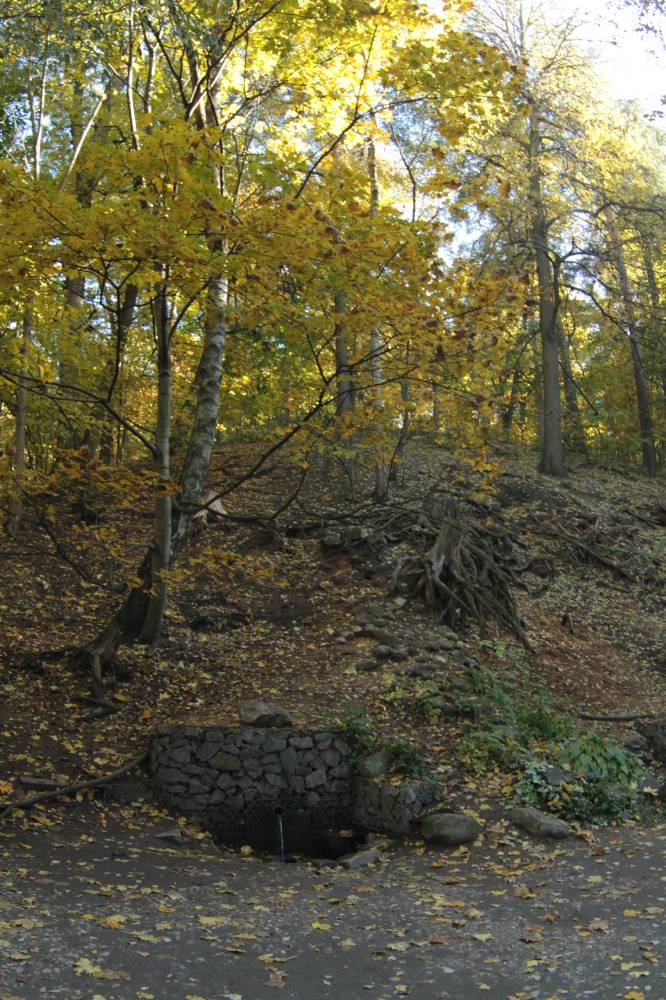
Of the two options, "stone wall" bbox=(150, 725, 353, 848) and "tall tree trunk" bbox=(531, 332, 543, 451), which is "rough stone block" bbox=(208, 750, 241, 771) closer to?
"stone wall" bbox=(150, 725, 353, 848)

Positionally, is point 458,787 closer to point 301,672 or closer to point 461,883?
point 461,883

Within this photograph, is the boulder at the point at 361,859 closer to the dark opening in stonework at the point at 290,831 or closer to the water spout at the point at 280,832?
the dark opening in stonework at the point at 290,831

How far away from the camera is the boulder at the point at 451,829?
614 centimetres

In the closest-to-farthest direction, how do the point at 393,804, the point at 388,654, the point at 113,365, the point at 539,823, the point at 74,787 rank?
the point at 539,823 < the point at 74,787 < the point at 393,804 < the point at 388,654 < the point at 113,365

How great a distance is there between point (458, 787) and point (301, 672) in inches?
89.4

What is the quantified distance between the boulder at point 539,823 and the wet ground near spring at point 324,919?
11 cm

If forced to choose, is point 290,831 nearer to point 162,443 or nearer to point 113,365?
point 162,443

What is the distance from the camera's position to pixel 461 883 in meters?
5.38

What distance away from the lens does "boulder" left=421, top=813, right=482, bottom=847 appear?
6.14 meters

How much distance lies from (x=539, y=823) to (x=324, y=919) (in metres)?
2.21

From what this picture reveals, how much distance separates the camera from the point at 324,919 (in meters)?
4.70

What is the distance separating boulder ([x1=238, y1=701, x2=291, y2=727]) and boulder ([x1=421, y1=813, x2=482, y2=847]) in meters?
1.64

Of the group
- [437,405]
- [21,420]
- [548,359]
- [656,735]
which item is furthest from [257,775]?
[548,359]

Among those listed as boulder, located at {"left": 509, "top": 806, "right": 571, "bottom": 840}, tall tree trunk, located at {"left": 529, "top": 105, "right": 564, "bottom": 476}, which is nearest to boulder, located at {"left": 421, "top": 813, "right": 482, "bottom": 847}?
boulder, located at {"left": 509, "top": 806, "right": 571, "bottom": 840}
